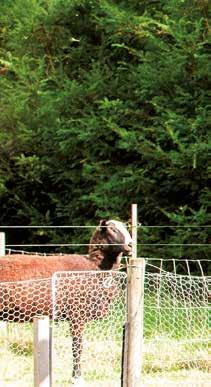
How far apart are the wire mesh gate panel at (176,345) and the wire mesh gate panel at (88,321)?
36cm

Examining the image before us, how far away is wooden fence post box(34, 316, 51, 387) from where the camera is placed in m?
3.73

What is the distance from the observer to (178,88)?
1195cm

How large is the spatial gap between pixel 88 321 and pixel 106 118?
250 inches

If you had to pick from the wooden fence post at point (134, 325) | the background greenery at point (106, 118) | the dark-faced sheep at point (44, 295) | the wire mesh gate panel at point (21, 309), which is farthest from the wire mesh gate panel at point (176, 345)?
the background greenery at point (106, 118)

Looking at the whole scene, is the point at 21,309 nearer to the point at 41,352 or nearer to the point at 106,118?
the point at 41,352

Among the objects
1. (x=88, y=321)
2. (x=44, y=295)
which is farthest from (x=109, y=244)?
(x=44, y=295)

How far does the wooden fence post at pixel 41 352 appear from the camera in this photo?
147 inches

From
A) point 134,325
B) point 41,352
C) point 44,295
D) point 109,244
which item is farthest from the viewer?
point 109,244

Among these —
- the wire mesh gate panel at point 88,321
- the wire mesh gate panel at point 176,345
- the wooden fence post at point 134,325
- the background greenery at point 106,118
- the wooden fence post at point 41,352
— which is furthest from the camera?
the background greenery at point 106,118

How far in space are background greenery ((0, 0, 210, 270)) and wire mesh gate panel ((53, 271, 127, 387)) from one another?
474cm

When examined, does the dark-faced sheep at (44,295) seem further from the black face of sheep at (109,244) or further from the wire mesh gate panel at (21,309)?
the black face of sheep at (109,244)

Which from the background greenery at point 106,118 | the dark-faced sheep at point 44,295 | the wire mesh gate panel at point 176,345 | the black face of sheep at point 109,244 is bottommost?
the wire mesh gate panel at point 176,345

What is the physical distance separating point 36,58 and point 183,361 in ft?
30.3

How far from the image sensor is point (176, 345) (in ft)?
24.4
